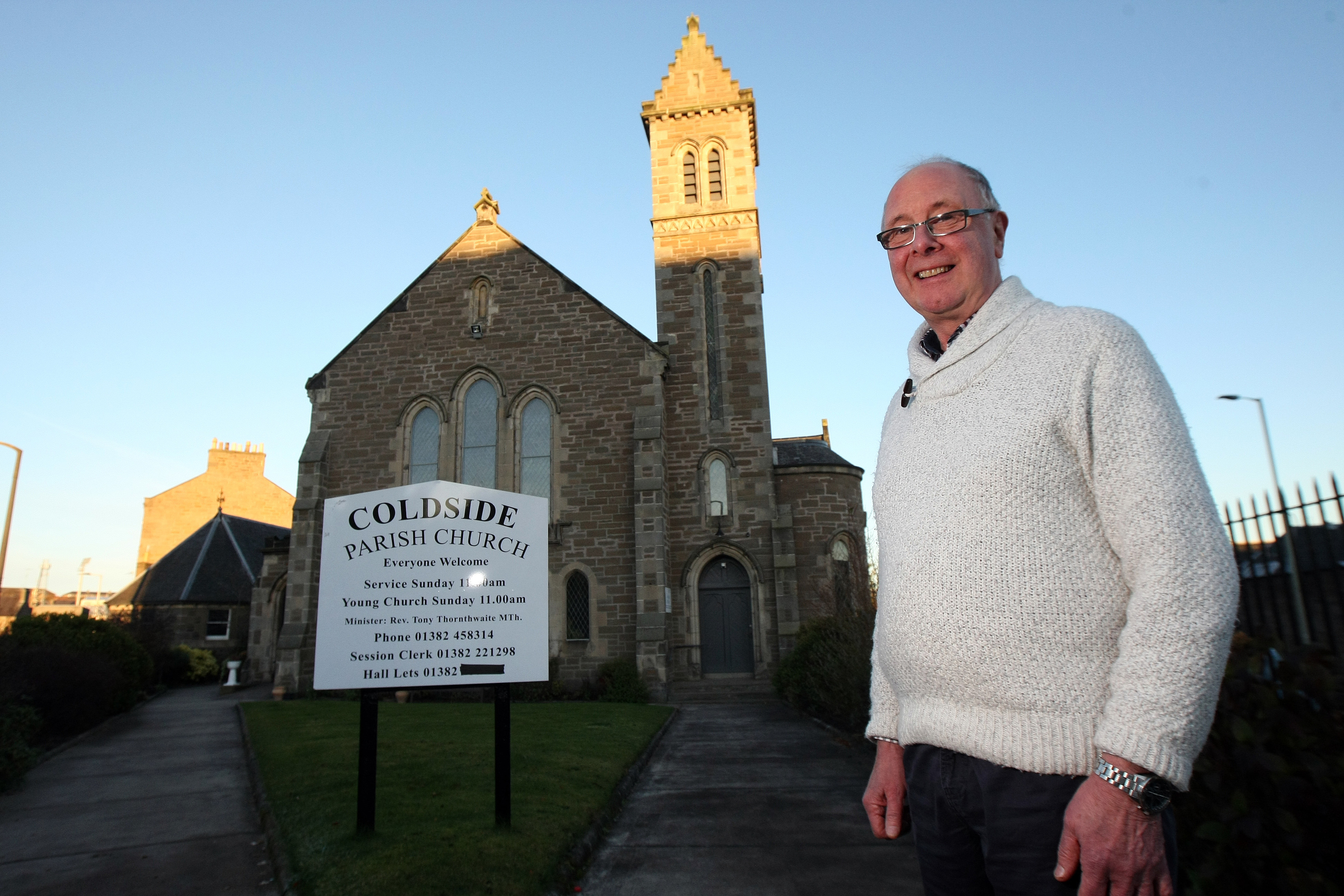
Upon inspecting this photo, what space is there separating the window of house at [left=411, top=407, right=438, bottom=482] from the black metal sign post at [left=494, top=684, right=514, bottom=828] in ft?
46.3

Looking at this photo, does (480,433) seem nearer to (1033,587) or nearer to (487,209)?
(487,209)

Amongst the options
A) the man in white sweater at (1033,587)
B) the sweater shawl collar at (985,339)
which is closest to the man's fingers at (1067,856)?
the man in white sweater at (1033,587)

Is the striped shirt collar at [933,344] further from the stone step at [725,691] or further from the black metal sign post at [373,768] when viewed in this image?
the stone step at [725,691]

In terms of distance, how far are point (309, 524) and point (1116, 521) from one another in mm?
20467

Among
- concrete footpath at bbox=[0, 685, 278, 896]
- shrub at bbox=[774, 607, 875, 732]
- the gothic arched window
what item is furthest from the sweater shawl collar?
the gothic arched window

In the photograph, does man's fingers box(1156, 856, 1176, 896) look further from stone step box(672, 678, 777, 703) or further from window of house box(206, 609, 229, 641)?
window of house box(206, 609, 229, 641)

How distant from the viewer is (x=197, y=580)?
2970 cm

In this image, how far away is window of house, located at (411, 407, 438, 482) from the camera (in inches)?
805

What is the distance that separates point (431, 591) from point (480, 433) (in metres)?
14.0

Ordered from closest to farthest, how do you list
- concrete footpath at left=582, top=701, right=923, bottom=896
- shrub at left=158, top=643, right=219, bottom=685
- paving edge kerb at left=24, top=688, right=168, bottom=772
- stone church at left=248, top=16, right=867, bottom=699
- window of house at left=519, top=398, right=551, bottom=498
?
concrete footpath at left=582, top=701, right=923, bottom=896
paving edge kerb at left=24, top=688, right=168, bottom=772
stone church at left=248, top=16, right=867, bottom=699
window of house at left=519, top=398, right=551, bottom=498
shrub at left=158, top=643, right=219, bottom=685

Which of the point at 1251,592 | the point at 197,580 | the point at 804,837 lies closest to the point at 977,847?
the point at 1251,592

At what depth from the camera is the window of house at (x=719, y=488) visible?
20.2 metres

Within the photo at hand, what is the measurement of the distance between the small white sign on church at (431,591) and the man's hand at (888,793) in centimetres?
462

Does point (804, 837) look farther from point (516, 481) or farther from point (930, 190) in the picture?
point (516, 481)
